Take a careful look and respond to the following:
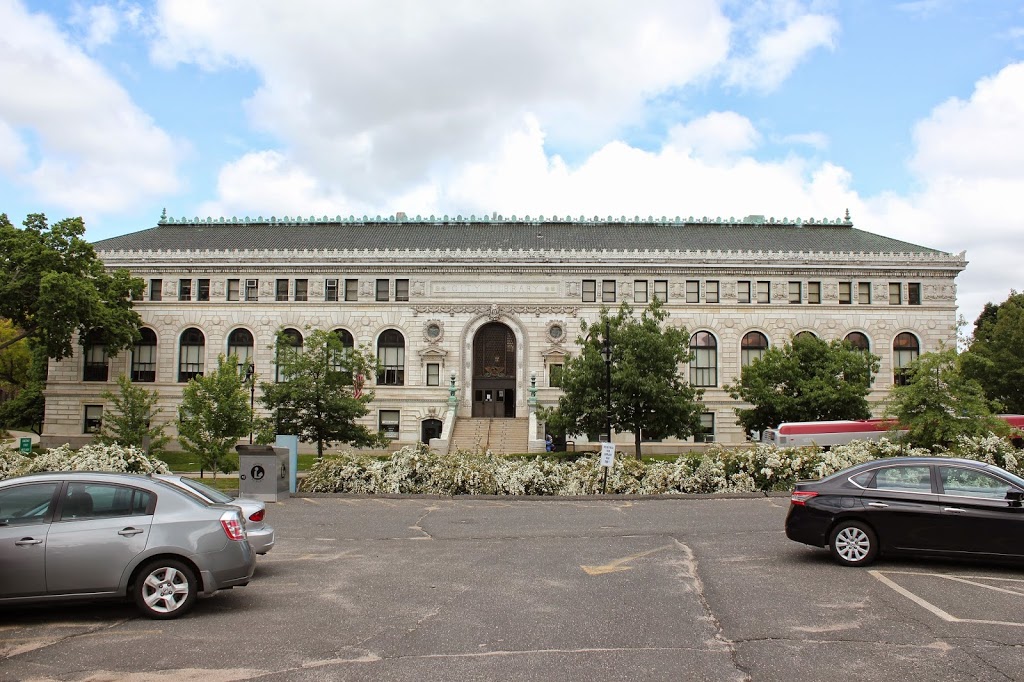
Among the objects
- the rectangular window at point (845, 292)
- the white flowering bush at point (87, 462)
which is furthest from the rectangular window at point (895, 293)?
the white flowering bush at point (87, 462)

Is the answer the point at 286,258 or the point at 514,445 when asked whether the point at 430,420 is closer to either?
the point at 514,445

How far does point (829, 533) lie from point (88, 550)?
10.0 m

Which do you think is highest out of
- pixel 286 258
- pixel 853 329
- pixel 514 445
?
pixel 286 258

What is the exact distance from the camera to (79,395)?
50.3 m

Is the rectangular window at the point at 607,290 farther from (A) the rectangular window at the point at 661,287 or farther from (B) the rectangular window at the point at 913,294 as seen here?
(B) the rectangular window at the point at 913,294

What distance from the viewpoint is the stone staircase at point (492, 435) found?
4372 centimetres

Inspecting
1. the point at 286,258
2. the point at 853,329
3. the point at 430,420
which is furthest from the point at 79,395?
the point at 853,329

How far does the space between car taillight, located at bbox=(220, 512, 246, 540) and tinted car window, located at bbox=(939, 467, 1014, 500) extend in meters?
9.81

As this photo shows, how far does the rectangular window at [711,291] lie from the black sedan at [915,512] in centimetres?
3772

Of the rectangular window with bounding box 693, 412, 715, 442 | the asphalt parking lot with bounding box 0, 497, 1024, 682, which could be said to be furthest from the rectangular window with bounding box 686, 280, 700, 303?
the asphalt parking lot with bounding box 0, 497, 1024, 682

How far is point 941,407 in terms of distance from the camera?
25.0m

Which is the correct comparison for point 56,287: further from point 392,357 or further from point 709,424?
point 709,424

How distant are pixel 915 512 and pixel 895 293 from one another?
4165cm

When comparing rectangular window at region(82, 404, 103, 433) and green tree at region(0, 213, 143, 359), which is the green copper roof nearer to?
green tree at region(0, 213, 143, 359)
